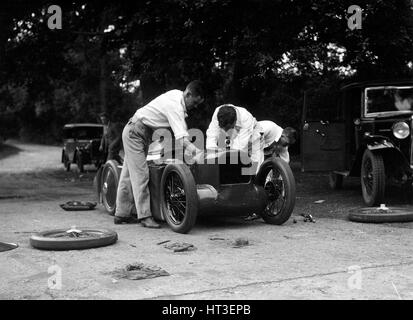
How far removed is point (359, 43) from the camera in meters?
13.3

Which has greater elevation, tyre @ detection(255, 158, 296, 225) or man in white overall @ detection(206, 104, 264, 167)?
man in white overall @ detection(206, 104, 264, 167)

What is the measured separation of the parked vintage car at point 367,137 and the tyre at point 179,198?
336cm

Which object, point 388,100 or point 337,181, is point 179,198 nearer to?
point 388,100

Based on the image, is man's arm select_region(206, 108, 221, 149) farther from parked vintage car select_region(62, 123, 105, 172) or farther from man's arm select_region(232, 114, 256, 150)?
parked vintage car select_region(62, 123, 105, 172)

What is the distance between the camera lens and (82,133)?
24719mm

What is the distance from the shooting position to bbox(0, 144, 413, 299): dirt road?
4.51 metres

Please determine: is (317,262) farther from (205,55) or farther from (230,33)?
(205,55)

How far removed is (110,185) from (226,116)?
85.5 inches

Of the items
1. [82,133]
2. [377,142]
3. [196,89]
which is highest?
[196,89]

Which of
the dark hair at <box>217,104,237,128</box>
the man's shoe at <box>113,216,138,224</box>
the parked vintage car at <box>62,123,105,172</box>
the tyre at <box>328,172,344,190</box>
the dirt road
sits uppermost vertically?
the dark hair at <box>217,104,237,128</box>

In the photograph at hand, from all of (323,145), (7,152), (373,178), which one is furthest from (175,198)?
(7,152)

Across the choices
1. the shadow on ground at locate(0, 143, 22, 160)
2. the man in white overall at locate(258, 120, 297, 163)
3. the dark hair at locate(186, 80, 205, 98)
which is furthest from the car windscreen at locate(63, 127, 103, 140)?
the dark hair at locate(186, 80, 205, 98)

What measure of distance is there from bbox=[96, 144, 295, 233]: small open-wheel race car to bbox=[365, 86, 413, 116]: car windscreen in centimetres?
372

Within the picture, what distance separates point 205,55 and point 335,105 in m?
3.09
